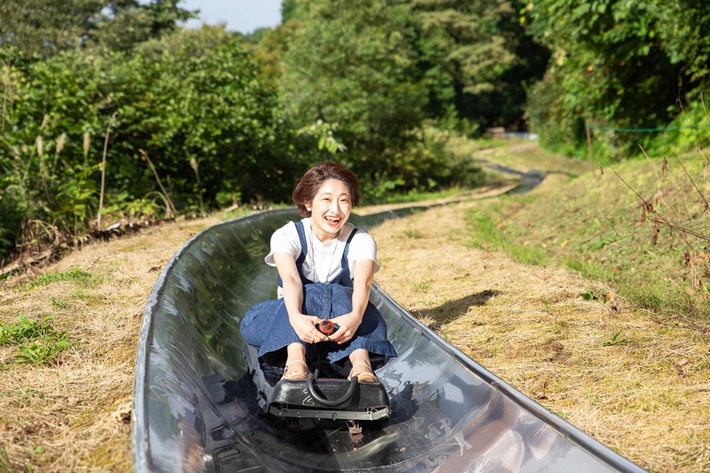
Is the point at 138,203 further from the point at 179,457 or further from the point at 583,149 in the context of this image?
the point at 583,149

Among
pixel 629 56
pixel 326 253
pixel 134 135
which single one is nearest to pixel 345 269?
pixel 326 253

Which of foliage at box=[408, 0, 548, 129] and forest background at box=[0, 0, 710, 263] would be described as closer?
forest background at box=[0, 0, 710, 263]

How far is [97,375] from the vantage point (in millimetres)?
2648

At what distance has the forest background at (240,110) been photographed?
7.24m

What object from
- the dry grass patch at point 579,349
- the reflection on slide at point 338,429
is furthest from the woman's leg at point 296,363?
the dry grass patch at point 579,349

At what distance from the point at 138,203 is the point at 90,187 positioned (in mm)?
1077

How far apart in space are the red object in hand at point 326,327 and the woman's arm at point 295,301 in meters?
0.02

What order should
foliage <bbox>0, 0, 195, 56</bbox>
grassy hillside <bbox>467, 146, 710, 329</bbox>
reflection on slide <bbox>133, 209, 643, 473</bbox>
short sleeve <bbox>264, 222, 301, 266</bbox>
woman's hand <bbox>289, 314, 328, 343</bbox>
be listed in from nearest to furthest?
reflection on slide <bbox>133, 209, 643, 473</bbox> < woman's hand <bbox>289, 314, 328, 343</bbox> < short sleeve <bbox>264, 222, 301, 266</bbox> < grassy hillside <bbox>467, 146, 710, 329</bbox> < foliage <bbox>0, 0, 195, 56</bbox>

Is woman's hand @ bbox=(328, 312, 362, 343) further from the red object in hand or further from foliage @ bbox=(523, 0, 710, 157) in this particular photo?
foliage @ bbox=(523, 0, 710, 157)

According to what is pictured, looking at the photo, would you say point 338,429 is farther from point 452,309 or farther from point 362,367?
point 452,309

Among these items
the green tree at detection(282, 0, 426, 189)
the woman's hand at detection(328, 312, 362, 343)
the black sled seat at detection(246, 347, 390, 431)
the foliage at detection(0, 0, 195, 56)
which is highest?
the foliage at detection(0, 0, 195, 56)

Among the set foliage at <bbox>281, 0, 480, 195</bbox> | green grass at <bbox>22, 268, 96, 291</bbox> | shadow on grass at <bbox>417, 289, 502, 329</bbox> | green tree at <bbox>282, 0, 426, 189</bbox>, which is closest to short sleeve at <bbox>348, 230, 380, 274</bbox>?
shadow on grass at <bbox>417, 289, 502, 329</bbox>

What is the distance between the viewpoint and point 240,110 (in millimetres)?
10328

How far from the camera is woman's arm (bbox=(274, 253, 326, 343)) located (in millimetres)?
2582
